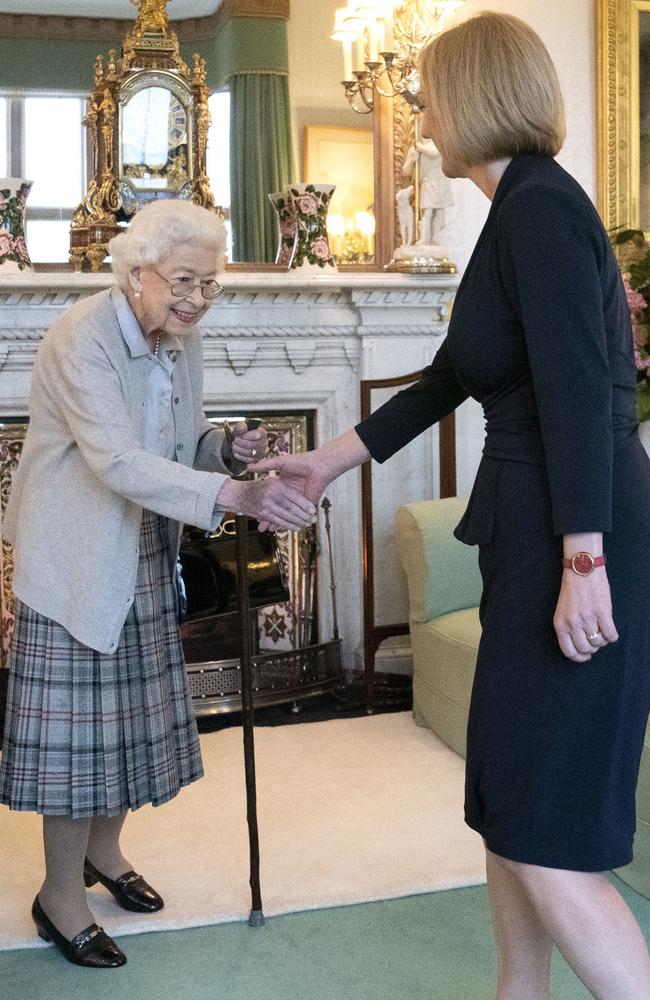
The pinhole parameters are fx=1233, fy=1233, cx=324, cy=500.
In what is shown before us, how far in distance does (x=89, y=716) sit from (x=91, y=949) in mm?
477

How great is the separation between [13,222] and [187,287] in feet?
6.33

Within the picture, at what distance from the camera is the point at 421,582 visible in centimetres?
383

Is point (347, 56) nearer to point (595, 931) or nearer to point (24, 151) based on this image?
point (24, 151)

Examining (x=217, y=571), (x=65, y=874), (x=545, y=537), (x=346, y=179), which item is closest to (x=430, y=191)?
(x=346, y=179)

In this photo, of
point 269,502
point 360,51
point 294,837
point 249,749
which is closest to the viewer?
point 269,502

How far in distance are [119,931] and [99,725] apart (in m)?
0.50

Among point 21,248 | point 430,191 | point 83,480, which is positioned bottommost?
point 83,480

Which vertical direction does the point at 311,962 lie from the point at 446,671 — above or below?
A: below

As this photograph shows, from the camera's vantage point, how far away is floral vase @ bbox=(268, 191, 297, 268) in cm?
427

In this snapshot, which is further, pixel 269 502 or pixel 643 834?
pixel 643 834

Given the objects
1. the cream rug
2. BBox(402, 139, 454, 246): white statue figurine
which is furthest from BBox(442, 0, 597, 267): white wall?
the cream rug

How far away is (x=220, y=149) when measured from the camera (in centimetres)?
429

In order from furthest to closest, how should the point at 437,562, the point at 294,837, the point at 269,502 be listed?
the point at 437,562, the point at 294,837, the point at 269,502

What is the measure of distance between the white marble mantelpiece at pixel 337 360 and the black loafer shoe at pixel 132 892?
1.93 m
